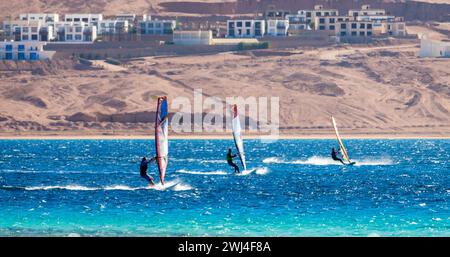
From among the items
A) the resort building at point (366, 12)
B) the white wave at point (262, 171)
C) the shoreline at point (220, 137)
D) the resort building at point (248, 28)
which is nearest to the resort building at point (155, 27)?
the resort building at point (248, 28)

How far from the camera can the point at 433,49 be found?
139 meters

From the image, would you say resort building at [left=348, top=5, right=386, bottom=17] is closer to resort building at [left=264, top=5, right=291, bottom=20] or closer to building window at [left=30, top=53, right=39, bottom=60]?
resort building at [left=264, top=5, right=291, bottom=20]

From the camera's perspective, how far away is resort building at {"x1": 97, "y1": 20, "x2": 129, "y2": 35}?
148 m

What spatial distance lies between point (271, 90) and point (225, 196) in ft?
267

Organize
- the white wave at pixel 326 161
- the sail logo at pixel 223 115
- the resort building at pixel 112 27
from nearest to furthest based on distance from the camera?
the white wave at pixel 326 161 → the sail logo at pixel 223 115 → the resort building at pixel 112 27

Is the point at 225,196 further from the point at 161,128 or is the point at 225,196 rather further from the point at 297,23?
the point at 297,23

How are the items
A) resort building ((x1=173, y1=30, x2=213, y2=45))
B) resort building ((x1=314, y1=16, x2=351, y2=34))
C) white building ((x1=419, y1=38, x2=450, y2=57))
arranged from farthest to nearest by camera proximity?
resort building ((x1=314, y1=16, x2=351, y2=34))
resort building ((x1=173, y1=30, x2=213, y2=45))
white building ((x1=419, y1=38, x2=450, y2=57))

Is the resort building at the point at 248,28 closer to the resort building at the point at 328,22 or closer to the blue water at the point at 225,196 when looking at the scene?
the resort building at the point at 328,22

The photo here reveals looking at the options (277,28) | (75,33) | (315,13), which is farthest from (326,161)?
(315,13)

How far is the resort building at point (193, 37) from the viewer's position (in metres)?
141

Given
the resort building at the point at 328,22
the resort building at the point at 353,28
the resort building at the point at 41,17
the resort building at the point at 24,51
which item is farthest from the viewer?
the resort building at the point at 41,17

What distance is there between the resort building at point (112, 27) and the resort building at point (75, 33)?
300cm

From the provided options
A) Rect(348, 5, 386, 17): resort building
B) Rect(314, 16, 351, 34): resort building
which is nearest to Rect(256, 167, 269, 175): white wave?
Rect(314, 16, 351, 34): resort building

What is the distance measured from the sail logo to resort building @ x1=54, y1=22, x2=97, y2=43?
28358 millimetres
